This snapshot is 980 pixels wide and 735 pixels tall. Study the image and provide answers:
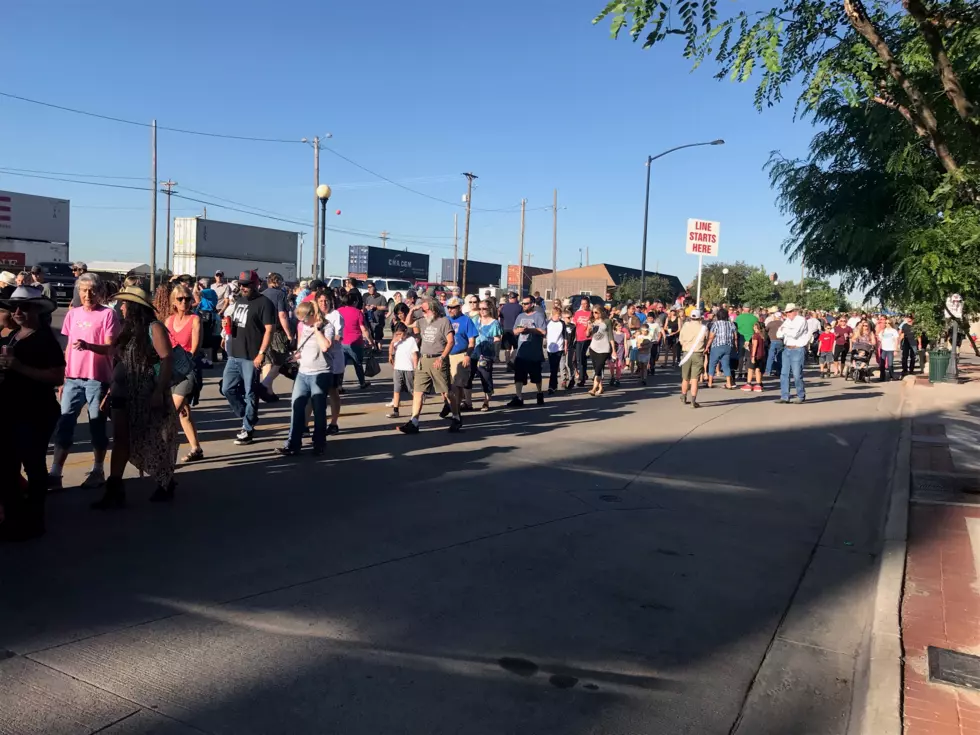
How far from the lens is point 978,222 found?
623 cm

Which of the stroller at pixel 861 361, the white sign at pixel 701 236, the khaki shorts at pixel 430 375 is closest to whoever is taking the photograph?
the khaki shorts at pixel 430 375

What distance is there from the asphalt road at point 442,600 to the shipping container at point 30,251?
40.0 m

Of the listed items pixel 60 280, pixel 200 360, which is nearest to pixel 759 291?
pixel 60 280

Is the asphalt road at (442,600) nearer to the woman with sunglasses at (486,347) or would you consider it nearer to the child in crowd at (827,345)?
the woman with sunglasses at (486,347)

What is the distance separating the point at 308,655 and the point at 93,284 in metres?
4.05

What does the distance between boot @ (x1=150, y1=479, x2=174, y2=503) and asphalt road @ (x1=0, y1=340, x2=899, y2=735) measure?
0.40 ft

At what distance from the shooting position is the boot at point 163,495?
20.7ft

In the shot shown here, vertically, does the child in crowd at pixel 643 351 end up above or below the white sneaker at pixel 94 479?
above

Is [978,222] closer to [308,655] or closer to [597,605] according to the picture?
[597,605]

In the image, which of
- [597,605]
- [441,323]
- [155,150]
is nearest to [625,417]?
[441,323]

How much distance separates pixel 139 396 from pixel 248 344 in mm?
2383

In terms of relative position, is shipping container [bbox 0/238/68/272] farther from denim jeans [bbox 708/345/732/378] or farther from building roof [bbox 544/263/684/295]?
building roof [bbox 544/263/684/295]

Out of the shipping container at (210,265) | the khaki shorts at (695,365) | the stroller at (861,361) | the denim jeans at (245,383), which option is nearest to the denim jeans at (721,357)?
the khaki shorts at (695,365)

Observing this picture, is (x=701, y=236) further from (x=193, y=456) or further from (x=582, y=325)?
(x=193, y=456)
